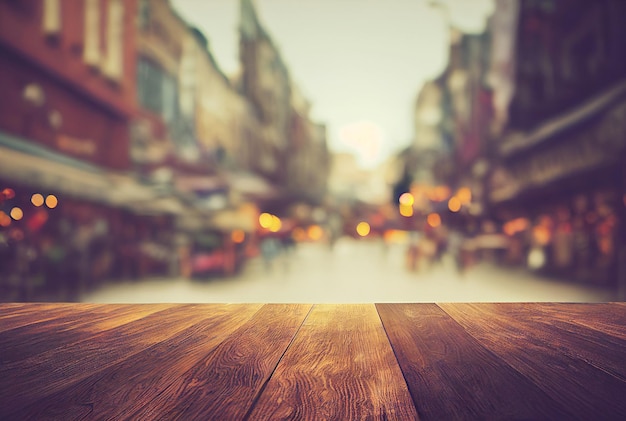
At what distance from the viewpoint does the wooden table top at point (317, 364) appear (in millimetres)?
1102

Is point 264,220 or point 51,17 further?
point 264,220

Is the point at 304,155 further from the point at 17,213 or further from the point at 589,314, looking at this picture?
the point at 589,314

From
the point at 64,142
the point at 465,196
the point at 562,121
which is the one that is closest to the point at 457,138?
the point at 465,196

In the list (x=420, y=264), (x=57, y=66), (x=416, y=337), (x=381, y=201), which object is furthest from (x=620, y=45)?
(x=381, y=201)

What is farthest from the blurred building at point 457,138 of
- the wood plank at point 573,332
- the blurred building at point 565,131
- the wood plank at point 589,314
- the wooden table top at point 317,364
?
the wooden table top at point 317,364

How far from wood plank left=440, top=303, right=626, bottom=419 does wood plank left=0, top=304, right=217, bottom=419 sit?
4.93ft

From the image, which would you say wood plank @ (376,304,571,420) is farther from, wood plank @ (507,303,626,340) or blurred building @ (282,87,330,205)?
blurred building @ (282,87,330,205)

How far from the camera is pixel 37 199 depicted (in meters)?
7.50

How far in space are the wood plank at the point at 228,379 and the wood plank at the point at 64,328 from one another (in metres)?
0.75

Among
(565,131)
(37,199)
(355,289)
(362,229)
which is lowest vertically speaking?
(355,289)

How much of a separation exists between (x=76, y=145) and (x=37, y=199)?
2.18 metres

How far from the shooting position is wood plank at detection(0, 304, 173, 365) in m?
1.69

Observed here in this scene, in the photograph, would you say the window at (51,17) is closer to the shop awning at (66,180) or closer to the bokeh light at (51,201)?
the shop awning at (66,180)

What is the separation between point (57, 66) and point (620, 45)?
11.1 m
